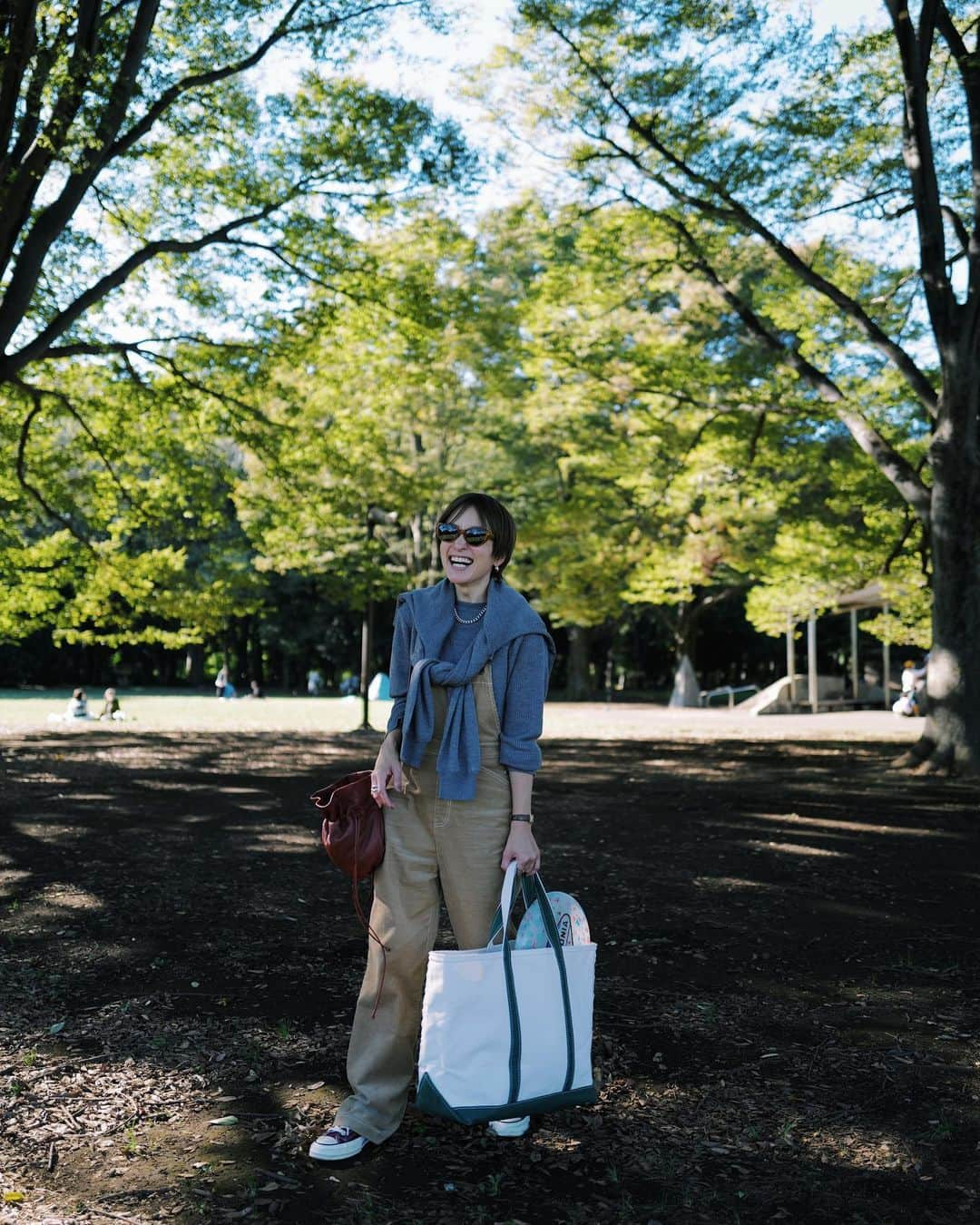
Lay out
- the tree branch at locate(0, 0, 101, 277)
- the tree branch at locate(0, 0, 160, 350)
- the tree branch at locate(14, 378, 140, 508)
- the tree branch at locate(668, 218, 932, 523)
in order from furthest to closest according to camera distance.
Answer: the tree branch at locate(668, 218, 932, 523), the tree branch at locate(14, 378, 140, 508), the tree branch at locate(0, 0, 160, 350), the tree branch at locate(0, 0, 101, 277)

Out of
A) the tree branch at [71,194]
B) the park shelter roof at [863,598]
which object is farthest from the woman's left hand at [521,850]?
the park shelter roof at [863,598]

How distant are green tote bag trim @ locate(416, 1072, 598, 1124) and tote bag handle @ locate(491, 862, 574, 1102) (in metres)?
0.03

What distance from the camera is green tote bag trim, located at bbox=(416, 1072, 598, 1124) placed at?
2.88m

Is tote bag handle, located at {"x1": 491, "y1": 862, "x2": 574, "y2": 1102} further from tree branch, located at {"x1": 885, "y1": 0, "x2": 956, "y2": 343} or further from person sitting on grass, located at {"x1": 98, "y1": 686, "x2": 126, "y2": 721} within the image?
person sitting on grass, located at {"x1": 98, "y1": 686, "x2": 126, "y2": 721}

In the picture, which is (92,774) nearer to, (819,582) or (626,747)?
(626,747)

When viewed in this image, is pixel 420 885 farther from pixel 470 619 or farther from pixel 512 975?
pixel 470 619

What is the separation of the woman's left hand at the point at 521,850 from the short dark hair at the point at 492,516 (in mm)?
772

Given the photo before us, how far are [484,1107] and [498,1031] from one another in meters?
0.20

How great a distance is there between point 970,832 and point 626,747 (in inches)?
350

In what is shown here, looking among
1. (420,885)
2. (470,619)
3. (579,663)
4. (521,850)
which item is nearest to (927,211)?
(470,619)

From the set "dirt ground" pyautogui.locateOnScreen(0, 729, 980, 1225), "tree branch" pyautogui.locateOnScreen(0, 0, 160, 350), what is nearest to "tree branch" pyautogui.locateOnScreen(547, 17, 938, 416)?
"tree branch" pyautogui.locateOnScreen(0, 0, 160, 350)

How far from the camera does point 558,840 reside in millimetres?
8500

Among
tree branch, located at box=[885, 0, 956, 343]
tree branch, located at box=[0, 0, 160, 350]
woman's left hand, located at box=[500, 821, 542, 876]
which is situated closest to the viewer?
woman's left hand, located at box=[500, 821, 542, 876]

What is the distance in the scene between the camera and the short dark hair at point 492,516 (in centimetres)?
322
